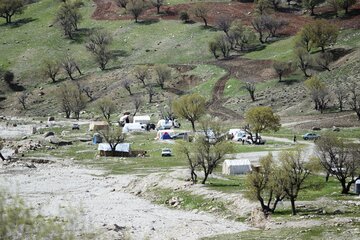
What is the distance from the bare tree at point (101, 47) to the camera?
15338 cm

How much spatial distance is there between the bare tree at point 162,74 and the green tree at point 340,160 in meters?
81.9

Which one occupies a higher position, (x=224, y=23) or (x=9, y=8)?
(x=9, y=8)

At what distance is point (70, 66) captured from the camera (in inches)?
6009

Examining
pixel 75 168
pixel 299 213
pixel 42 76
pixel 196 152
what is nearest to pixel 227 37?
pixel 42 76

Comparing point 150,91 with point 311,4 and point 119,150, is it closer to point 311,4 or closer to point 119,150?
point 119,150

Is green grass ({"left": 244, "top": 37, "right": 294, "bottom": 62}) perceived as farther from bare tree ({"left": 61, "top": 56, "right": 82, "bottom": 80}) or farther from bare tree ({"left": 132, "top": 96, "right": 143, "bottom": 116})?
bare tree ({"left": 61, "top": 56, "right": 82, "bottom": 80})

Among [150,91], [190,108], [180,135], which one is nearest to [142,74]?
[150,91]

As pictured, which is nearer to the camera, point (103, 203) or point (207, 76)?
point (103, 203)

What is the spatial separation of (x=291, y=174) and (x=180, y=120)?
70478 mm

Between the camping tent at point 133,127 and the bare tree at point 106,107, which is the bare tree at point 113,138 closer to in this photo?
the camping tent at point 133,127

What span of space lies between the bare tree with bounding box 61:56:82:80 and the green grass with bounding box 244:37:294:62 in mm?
44787

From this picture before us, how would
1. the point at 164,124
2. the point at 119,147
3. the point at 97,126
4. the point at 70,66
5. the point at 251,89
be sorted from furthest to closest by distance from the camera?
the point at 70,66 → the point at 251,89 → the point at 97,126 → the point at 164,124 → the point at 119,147

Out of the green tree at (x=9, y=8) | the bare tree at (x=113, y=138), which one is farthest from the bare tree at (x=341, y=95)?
the green tree at (x=9, y=8)

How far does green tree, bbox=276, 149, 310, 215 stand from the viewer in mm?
44938
